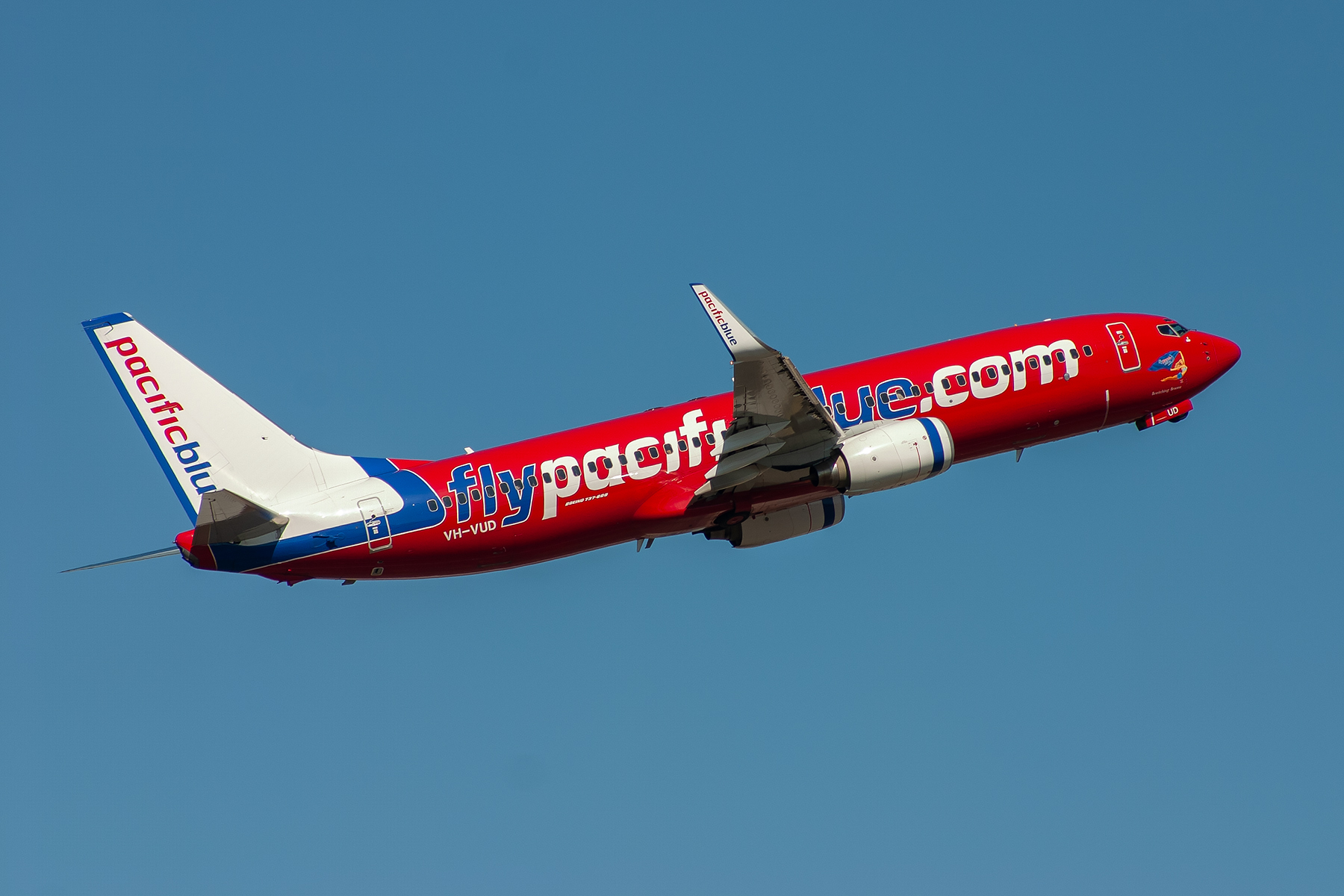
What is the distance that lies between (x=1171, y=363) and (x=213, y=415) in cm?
3175

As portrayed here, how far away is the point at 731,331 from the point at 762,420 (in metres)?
4.35

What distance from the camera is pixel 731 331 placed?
40.5 metres

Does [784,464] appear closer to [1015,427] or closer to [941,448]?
[941,448]

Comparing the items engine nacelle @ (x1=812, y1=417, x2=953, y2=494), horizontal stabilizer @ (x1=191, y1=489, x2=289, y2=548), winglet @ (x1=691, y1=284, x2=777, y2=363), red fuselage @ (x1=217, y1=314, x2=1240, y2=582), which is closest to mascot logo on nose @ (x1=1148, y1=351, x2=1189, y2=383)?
red fuselage @ (x1=217, y1=314, x2=1240, y2=582)

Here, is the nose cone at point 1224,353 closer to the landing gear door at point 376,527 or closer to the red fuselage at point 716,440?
the red fuselage at point 716,440

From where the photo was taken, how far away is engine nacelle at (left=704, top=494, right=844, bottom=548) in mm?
48188

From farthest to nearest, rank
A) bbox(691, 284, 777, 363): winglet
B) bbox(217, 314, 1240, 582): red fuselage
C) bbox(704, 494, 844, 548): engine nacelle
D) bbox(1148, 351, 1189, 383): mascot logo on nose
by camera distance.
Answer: bbox(1148, 351, 1189, 383): mascot logo on nose → bbox(704, 494, 844, 548): engine nacelle → bbox(217, 314, 1240, 582): red fuselage → bbox(691, 284, 777, 363): winglet

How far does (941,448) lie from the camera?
4553 centimetres

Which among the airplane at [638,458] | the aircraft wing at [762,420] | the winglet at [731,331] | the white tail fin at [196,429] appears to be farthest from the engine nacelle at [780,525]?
the white tail fin at [196,429]

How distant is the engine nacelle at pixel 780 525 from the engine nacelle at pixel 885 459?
321 centimetres

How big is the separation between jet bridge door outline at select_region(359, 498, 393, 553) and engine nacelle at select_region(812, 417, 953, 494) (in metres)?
12.7

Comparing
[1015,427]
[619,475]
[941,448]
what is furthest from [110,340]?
[1015,427]

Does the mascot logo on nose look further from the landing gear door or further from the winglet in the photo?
the landing gear door

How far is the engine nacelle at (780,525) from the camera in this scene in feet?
158
